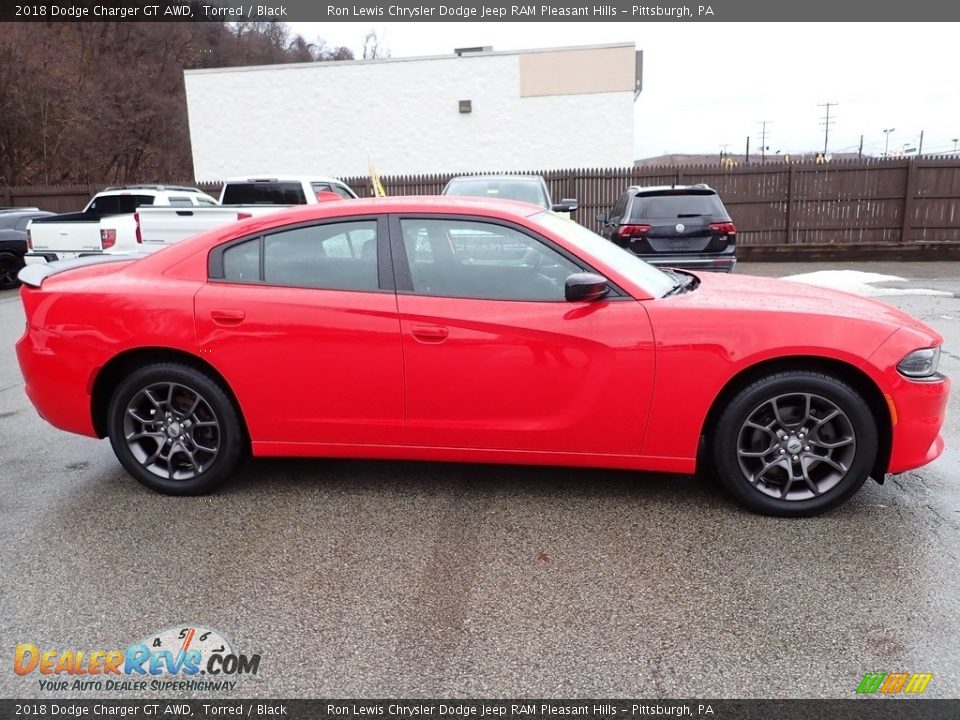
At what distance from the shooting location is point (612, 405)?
352 centimetres

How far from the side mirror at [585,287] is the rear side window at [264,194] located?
29.8 ft

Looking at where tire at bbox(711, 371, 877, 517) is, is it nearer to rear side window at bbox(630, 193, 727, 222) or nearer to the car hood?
the car hood

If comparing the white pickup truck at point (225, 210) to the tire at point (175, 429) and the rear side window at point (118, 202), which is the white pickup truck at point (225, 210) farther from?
the tire at point (175, 429)

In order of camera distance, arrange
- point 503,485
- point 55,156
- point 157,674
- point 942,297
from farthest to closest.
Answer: point 55,156 → point 942,297 → point 503,485 → point 157,674

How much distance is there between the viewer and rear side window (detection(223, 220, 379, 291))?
3.77m

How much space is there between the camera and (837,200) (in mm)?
16328

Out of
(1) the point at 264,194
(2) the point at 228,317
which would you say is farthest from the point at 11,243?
(2) the point at 228,317

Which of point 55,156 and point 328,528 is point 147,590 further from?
point 55,156

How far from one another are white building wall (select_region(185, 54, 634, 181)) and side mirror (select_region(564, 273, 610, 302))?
22.1m

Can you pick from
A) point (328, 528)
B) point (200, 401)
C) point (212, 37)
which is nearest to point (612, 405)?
point (328, 528)

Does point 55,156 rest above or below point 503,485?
above

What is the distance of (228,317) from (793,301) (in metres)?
2.92

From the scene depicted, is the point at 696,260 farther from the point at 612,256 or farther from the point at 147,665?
the point at 147,665

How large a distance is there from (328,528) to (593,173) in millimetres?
15619
